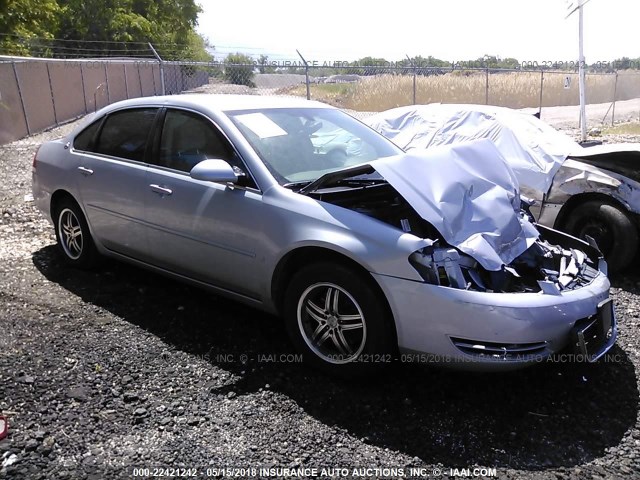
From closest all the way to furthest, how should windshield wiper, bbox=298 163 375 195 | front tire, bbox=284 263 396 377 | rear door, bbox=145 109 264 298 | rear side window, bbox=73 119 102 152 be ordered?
front tire, bbox=284 263 396 377 → windshield wiper, bbox=298 163 375 195 → rear door, bbox=145 109 264 298 → rear side window, bbox=73 119 102 152

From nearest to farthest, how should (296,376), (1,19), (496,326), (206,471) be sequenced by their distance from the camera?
(206,471) → (496,326) → (296,376) → (1,19)

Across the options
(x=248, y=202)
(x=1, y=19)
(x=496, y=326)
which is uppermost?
(x=1, y=19)

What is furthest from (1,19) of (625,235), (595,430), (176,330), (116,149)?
(595,430)

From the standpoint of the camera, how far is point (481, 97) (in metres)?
25.0

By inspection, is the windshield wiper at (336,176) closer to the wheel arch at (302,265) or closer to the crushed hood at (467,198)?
the crushed hood at (467,198)

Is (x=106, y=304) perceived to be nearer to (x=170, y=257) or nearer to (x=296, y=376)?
(x=170, y=257)

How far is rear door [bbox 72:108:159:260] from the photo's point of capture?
4.40 meters

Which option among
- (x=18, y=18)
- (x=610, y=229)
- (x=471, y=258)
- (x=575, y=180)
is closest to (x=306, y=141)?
(x=471, y=258)

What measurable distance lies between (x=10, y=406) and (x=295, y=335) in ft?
5.36

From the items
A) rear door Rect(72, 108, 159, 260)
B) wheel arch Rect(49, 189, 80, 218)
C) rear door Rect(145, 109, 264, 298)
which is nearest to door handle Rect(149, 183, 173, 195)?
rear door Rect(145, 109, 264, 298)

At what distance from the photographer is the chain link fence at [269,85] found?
49.0 feet

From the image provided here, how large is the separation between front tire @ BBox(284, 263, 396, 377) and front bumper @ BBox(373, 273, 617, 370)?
10 cm

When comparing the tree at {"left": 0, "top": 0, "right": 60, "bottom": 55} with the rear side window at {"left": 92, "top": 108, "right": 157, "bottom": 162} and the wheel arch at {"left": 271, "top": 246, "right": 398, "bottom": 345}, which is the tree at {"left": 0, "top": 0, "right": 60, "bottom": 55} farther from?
the wheel arch at {"left": 271, "top": 246, "right": 398, "bottom": 345}

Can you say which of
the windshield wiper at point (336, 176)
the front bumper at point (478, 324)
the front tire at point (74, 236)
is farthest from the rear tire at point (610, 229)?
the front tire at point (74, 236)
